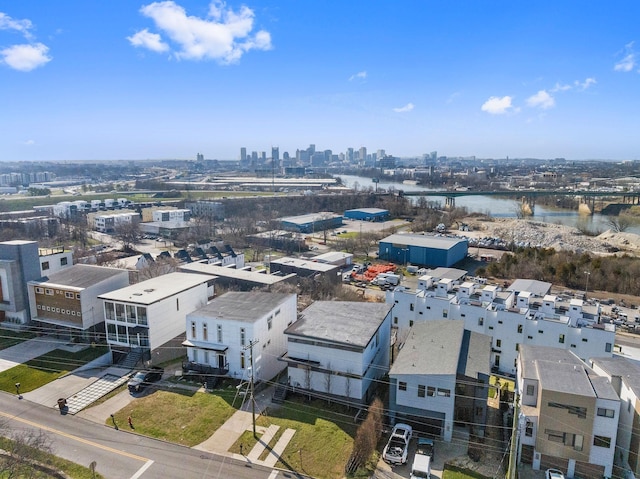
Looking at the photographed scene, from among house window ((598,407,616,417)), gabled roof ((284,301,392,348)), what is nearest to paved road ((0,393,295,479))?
gabled roof ((284,301,392,348))

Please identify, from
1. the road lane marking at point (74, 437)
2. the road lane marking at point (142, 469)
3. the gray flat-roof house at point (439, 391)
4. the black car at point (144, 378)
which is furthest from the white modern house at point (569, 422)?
the black car at point (144, 378)

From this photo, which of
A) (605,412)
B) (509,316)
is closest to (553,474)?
(605,412)

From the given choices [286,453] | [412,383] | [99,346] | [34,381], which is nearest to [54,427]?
[34,381]

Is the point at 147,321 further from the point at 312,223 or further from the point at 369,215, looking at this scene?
the point at 369,215

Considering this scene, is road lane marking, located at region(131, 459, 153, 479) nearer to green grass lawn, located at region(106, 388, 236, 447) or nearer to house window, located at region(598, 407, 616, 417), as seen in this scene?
green grass lawn, located at region(106, 388, 236, 447)

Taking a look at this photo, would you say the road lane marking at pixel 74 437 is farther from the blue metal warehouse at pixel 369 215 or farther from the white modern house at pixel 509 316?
the blue metal warehouse at pixel 369 215

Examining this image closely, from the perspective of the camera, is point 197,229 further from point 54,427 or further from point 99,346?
point 54,427
